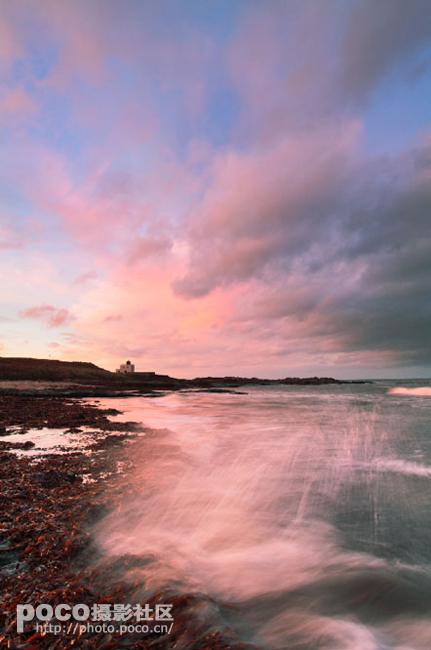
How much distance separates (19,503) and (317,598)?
469 cm

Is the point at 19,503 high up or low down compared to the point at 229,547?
up

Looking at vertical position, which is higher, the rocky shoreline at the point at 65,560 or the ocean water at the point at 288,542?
the rocky shoreline at the point at 65,560

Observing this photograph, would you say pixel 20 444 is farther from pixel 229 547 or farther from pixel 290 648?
pixel 290 648

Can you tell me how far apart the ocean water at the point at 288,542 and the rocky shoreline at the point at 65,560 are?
21 cm

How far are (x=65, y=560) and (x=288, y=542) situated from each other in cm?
304

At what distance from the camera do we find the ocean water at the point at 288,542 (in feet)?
9.80

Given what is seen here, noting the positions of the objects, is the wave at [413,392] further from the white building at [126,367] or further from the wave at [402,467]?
the white building at [126,367]

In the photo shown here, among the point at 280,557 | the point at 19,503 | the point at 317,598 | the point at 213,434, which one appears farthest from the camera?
the point at 213,434

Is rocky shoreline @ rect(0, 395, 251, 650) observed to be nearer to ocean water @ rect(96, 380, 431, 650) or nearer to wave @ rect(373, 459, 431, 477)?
ocean water @ rect(96, 380, 431, 650)

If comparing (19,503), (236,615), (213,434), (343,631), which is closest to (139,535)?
(236,615)

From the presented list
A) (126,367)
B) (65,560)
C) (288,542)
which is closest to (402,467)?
(288,542)

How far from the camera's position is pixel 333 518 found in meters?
5.28

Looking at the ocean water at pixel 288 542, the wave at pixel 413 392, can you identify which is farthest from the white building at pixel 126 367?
the ocean water at pixel 288 542

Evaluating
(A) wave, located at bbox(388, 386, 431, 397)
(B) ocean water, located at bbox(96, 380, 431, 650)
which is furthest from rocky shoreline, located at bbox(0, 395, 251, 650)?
(A) wave, located at bbox(388, 386, 431, 397)
